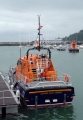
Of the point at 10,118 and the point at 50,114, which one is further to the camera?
the point at 50,114

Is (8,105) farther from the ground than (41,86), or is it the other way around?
(41,86)

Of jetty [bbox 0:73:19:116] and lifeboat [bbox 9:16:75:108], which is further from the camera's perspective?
lifeboat [bbox 9:16:75:108]

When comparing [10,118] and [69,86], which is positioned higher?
[69,86]

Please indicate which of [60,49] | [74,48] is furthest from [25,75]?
[60,49]

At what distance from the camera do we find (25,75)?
23.5 metres

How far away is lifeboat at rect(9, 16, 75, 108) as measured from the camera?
2098cm

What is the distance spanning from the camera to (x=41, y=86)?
21.1 metres

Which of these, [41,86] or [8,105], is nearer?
[8,105]

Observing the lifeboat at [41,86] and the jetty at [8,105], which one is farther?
the lifeboat at [41,86]

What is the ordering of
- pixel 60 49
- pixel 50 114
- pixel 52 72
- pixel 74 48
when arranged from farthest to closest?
pixel 60 49 < pixel 74 48 < pixel 52 72 < pixel 50 114

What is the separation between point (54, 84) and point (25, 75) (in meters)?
2.86

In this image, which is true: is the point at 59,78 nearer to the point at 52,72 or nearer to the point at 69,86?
the point at 52,72

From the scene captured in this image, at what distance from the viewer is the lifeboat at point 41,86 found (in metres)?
21.0

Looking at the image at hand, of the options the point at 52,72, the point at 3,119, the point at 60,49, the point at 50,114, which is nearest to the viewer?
the point at 3,119
